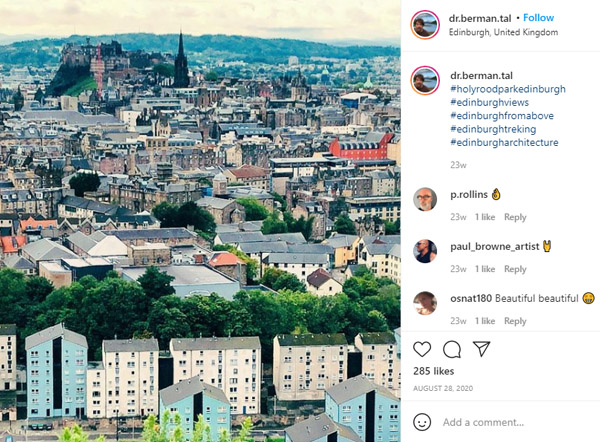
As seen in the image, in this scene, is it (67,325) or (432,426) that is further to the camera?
(67,325)

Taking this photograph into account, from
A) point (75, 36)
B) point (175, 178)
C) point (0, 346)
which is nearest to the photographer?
point (0, 346)

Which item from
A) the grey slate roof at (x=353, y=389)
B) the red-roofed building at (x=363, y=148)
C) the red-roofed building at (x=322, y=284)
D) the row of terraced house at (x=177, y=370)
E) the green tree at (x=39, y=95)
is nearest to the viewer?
the grey slate roof at (x=353, y=389)

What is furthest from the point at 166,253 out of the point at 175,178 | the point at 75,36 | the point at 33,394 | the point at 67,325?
the point at 75,36

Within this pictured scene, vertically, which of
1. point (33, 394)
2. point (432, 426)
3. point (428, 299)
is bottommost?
point (33, 394)

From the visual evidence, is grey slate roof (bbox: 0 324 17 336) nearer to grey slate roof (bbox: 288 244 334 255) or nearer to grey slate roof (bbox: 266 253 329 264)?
grey slate roof (bbox: 266 253 329 264)

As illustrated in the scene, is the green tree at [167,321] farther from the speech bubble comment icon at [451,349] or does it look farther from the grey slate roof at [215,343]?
the speech bubble comment icon at [451,349]

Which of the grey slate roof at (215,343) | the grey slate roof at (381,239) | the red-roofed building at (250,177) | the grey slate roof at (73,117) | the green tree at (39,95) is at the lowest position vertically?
the grey slate roof at (215,343)

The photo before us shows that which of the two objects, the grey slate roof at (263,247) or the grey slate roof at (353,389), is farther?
the grey slate roof at (263,247)

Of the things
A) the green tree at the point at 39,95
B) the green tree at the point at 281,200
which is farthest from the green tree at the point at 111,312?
the green tree at the point at 39,95

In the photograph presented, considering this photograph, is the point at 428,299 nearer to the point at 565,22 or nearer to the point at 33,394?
the point at 565,22
